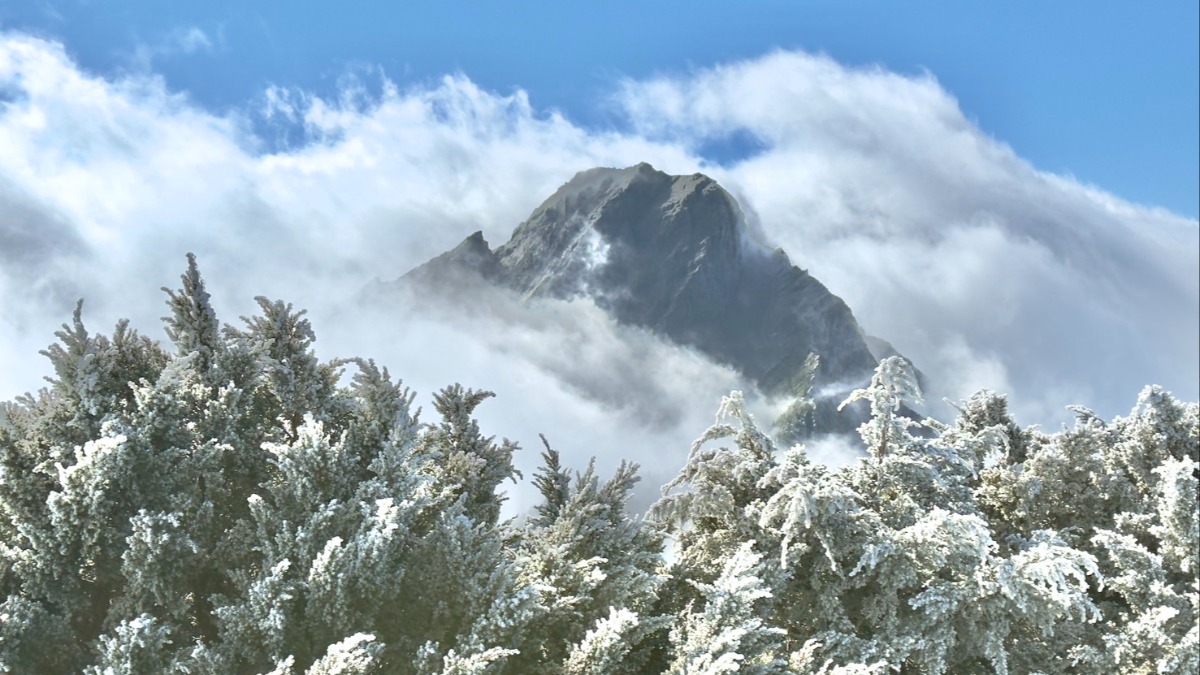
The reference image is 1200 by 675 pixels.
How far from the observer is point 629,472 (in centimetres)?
1308

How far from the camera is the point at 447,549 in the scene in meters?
10.2

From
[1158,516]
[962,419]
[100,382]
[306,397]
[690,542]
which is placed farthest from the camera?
[962,419]

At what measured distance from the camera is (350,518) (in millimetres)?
10172

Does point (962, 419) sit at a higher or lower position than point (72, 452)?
higher

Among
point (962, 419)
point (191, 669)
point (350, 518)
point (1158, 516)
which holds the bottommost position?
point (191, 669)

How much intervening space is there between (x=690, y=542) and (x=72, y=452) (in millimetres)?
8830

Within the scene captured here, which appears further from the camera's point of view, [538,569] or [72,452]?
[538,569]

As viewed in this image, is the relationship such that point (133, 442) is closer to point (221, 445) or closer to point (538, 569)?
point (221, 445)

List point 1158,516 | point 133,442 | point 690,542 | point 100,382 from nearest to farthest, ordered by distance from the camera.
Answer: point 133,442
point 100,382
point 690,542
point 1158,516

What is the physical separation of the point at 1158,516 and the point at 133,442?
672 inches

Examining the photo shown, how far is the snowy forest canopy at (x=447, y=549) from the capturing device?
9.39 metres

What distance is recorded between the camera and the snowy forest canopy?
9391 mm

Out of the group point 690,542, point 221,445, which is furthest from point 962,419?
point 221,445

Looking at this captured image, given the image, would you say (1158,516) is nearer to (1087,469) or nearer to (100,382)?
(1087,469)
